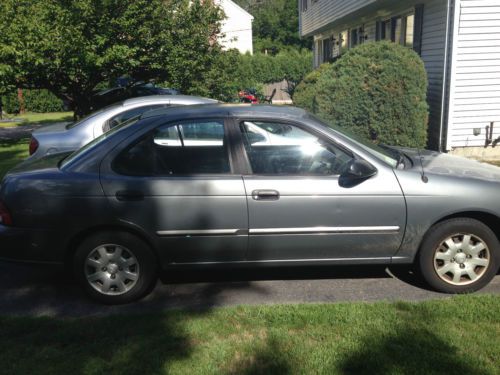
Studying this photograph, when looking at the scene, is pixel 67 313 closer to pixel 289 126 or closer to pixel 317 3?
pixel 289 126

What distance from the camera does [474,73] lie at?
401 inches

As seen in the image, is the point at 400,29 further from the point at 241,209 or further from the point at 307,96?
the point at 241,209

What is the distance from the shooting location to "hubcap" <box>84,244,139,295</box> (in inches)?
168

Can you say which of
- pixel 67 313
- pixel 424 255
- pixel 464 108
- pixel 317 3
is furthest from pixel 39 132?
pixel 317 3

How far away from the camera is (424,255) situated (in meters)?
4.29

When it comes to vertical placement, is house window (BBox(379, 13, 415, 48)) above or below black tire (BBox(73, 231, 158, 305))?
above

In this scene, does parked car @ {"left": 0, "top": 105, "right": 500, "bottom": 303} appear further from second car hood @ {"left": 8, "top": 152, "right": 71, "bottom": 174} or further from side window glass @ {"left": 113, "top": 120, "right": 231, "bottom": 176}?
second car hood @ {"left": 8, "top": 152, "right": 71, "bottom": 174}

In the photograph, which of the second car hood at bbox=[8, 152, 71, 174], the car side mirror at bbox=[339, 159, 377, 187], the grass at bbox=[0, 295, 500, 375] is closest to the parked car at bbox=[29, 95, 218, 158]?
the second car hood at bbox=[8, 152, 71, 174]

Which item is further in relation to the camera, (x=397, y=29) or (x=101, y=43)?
(x=397, y=29)

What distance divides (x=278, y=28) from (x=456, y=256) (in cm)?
6973

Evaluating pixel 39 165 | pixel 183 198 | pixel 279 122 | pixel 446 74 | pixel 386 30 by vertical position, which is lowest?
pixel 183 198

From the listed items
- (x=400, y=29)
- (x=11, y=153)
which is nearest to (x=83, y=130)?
(x=11, y=153)

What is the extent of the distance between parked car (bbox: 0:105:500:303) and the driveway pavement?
0.67ft

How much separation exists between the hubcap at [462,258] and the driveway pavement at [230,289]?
193 mm
